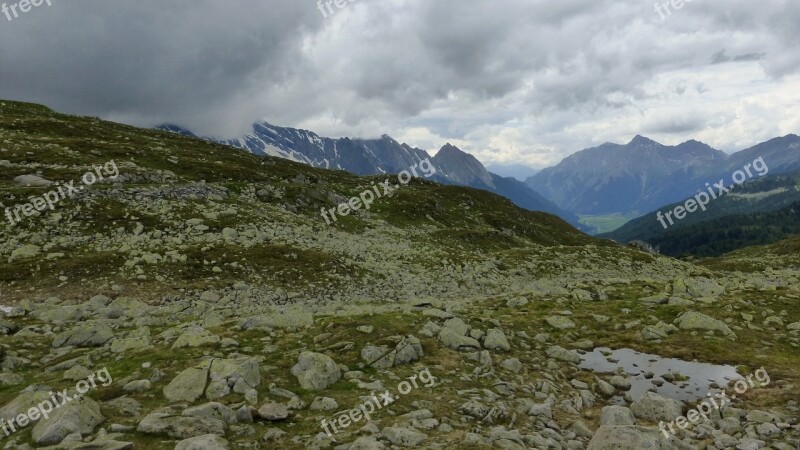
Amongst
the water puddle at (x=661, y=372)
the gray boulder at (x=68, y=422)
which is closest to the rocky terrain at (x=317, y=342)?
the gray boulder at (x=68, y=422)

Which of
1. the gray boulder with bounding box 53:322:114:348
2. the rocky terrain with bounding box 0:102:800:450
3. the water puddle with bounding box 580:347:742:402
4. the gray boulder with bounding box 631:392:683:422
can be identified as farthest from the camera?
the gray boulder with bounding box 53:322:114:348

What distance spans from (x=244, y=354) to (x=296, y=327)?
3.20 meters

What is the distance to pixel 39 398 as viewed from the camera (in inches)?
394

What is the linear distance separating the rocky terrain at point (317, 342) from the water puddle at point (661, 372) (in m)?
0.27

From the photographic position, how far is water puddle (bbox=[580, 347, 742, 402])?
13602 millimetres

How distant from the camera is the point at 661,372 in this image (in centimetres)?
1494

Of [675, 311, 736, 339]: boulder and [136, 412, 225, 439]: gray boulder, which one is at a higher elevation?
[136, 412, 225, 439]: gray boulder

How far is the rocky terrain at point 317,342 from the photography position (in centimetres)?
967

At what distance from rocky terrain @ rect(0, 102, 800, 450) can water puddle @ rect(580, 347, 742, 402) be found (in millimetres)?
267

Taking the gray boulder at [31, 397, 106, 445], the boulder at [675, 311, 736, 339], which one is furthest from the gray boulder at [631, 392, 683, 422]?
the gray boulder at [31, 397, 106, 445]

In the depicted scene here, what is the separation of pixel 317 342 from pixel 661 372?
37.8 ft

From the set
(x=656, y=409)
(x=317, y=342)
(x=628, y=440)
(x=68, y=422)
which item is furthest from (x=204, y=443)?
(x=656, y=409)

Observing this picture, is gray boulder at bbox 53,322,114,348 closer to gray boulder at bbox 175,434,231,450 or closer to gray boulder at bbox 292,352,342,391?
gray boulder at bbox 292,352,342,391

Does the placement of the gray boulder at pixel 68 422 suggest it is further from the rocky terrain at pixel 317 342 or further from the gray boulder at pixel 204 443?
the gray boulder at pixel 204 443
